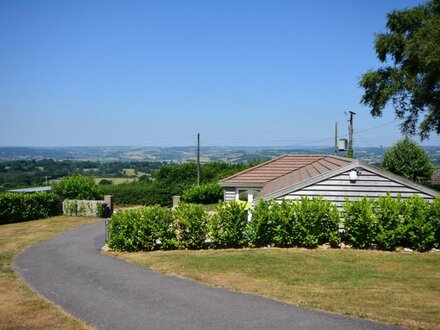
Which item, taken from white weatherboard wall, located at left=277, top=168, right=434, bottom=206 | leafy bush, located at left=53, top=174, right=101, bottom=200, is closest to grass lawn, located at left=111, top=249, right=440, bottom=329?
white weatherboard wall, located at left=277, top=168, right=434, bottom=206

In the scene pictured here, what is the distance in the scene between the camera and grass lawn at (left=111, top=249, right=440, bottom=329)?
29.4 feet

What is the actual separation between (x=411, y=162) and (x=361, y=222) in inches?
1186

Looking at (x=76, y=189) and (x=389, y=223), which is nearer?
(x=389, y=223)

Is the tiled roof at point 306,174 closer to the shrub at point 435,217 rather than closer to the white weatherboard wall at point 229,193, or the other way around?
the white weatherboard wall at point 229,193

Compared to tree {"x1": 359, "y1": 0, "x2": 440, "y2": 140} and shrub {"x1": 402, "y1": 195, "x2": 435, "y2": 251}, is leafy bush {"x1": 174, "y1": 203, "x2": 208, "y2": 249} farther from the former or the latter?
tree {"x1": 359, "y1": 0, "x2": 440, "y2": 140}

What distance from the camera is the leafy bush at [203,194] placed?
1483 inches

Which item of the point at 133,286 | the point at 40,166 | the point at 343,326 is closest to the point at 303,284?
the point at 343,326

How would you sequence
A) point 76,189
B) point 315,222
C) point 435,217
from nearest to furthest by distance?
point 435,217 < point 315,222 < point 76,189

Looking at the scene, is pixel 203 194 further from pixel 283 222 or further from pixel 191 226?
pixel 283 222

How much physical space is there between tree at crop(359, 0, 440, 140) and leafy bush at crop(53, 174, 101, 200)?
22.4 meters

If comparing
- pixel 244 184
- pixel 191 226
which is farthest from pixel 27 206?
pixel 191 226

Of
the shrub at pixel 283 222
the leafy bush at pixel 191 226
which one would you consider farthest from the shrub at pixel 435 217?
the leafy bush at pixel 191 226

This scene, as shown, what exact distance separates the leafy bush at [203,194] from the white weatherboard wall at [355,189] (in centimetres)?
2139

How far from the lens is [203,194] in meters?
38.1
